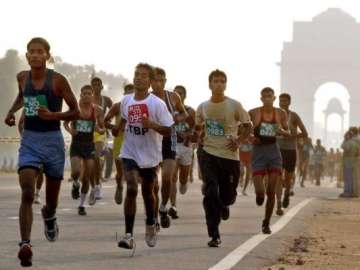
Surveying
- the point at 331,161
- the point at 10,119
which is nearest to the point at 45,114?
the point at 10,119

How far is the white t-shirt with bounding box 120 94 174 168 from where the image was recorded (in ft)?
35.3

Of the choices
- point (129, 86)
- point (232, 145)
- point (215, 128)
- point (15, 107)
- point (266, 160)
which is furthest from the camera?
point (129, 86)

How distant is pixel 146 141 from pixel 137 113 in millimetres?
268

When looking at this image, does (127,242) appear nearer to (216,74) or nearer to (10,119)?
(10,119)

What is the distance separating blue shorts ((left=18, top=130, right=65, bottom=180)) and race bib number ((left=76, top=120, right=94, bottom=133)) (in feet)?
23.7

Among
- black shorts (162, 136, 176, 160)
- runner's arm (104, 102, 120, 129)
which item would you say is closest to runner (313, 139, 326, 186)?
black shorts (162, 136, 176, 160)

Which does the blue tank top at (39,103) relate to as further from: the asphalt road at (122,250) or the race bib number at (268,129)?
the race bib number at (268,129)

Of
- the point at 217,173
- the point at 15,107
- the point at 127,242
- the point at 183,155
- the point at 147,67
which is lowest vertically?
the point at 127,242

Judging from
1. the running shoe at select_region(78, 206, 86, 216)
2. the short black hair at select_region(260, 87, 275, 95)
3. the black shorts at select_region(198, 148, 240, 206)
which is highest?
the short black hair at select_region(260, 87, 275, 95)

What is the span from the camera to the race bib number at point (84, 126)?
1656 cm

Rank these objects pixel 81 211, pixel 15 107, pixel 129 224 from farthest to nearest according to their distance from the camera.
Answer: pixel 81 211
pixel 129 224
pixel 15 107

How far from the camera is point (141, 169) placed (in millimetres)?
10883

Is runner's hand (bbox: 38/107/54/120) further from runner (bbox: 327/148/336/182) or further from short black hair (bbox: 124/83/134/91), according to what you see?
runner (bbox: 327/148/336/182)

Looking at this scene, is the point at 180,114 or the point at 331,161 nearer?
the point at 180,114
